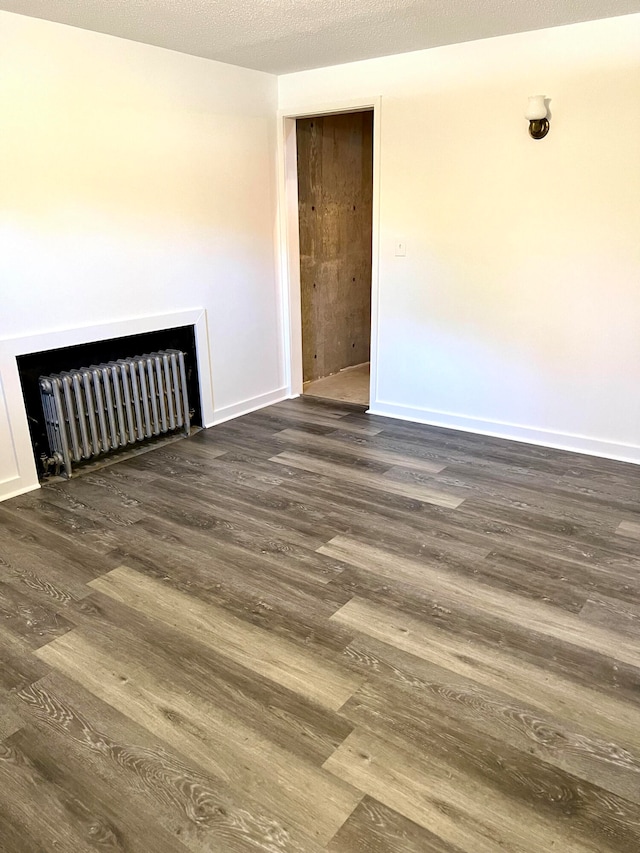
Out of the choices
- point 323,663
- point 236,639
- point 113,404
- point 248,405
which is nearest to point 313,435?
point 248,405

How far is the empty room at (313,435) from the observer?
171 cm

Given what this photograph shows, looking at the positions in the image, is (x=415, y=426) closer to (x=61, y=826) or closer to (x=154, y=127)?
(x=154, y=127)

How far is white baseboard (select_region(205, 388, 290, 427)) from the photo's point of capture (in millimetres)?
4582

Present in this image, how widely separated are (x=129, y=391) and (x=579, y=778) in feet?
10.3

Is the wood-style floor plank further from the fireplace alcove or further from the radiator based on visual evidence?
the fireplace alcove

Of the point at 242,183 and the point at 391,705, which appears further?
the point at 242,183

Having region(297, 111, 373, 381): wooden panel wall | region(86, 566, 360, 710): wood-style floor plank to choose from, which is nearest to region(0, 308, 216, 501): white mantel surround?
region(86, 566, 360, 710): wood-style floor plank

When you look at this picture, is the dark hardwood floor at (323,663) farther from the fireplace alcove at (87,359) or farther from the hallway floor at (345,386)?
the hallway floor at (345,386)

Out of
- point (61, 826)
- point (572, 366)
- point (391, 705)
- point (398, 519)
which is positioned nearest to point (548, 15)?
point (572, 366)

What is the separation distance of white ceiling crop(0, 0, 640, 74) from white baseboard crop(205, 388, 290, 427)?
91.2 inches

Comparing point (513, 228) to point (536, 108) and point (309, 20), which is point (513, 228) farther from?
point (309, 20)

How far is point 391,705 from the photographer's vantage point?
1.93 meters

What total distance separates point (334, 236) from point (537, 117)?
2398mm

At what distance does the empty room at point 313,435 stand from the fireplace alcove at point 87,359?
0.8 inches
